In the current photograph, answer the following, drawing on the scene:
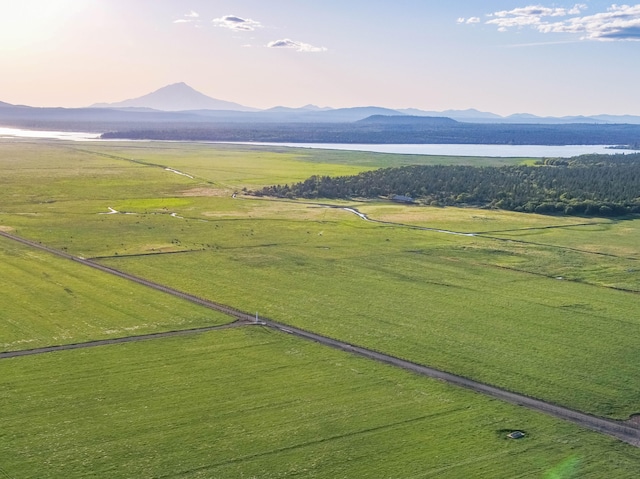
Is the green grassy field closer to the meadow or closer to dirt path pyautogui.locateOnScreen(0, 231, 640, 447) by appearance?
the meadow

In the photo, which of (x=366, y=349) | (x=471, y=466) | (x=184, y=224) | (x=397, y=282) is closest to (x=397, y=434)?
(x=471, y=466)

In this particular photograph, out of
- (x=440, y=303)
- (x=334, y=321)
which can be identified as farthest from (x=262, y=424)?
(x=440, y=303)

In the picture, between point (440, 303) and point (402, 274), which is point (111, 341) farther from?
point (402, 274)

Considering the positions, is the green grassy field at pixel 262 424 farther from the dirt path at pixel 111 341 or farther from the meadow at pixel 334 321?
the dirt path at pixel 111 341

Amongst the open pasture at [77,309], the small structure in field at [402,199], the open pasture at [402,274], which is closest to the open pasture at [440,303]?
Answer: the open pasture at [402,274]

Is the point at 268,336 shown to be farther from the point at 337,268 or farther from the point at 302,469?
the point at 337,268

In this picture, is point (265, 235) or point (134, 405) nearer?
point (134, 405)
